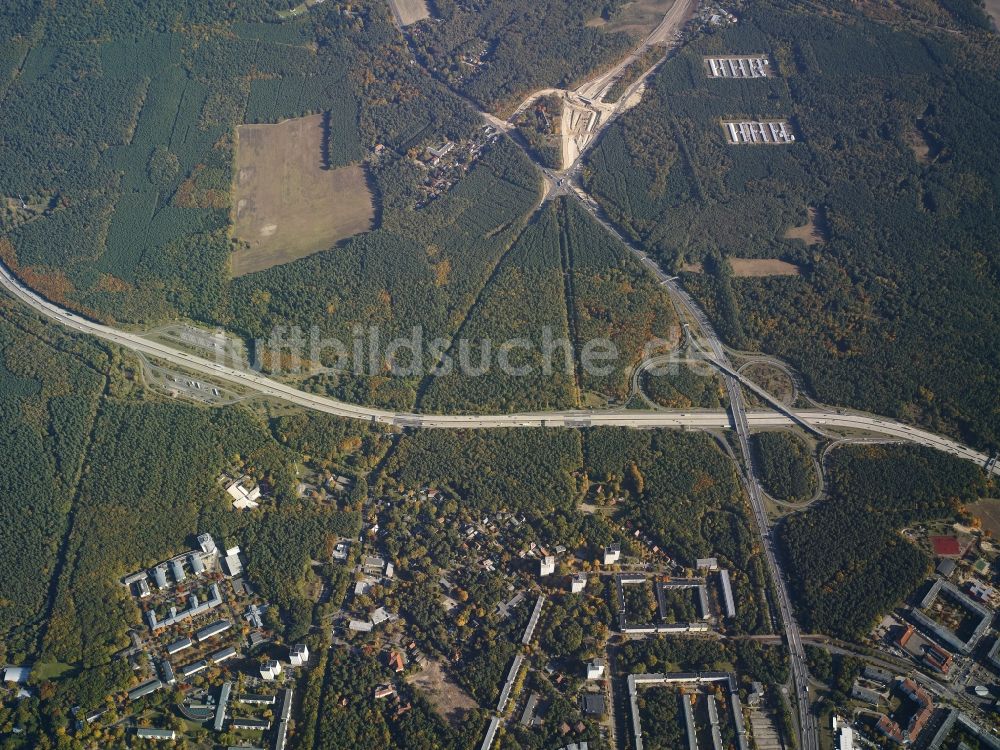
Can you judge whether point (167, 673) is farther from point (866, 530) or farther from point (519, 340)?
point (866, 530)

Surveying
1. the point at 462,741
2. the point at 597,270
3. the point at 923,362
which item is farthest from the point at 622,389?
the point at 462,741

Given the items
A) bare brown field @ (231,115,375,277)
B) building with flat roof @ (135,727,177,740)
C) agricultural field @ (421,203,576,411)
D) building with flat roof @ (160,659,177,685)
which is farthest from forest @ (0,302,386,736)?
bare brown field @ (231,115,375,277)

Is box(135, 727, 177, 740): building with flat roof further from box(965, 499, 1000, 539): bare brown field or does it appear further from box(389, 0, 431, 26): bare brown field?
box(389, 0, 431, 26): bare brown field

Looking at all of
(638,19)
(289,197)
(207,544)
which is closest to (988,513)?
(207,544)

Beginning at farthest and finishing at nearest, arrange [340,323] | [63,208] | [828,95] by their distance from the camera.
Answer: [828,95]
[63,208]
[340,323]

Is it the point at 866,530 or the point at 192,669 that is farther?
the point at 866,530

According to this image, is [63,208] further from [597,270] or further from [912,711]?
[912,711]
